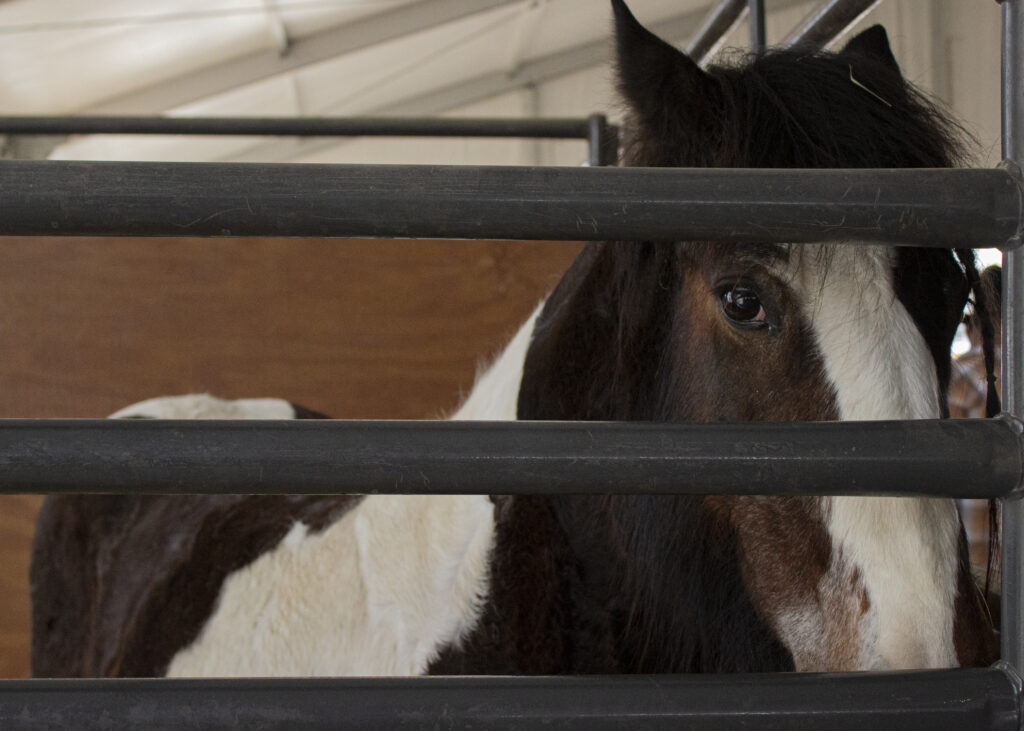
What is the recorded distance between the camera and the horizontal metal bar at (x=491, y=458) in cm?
51

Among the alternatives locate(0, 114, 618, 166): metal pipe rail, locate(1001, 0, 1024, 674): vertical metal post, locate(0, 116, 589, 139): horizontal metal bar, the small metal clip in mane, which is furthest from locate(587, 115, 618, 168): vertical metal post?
locate(1001, 0, 1024, 674): vertical metal post

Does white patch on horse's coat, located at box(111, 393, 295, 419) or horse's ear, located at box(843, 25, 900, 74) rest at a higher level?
horse's ear, located at box(843, 25, 900, 74)

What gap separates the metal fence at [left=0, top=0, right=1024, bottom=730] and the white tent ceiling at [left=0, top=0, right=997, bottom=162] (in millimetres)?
3713

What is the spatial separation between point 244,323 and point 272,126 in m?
0.52

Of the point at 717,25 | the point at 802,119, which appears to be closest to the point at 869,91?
the point at 802,119

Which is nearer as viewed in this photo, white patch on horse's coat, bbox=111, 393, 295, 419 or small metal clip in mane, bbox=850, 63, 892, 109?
small metal clip in mane, bbox=850, 63, 892, 109

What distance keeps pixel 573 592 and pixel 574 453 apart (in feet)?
1.44

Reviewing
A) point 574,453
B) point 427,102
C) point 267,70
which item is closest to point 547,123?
point 574,453

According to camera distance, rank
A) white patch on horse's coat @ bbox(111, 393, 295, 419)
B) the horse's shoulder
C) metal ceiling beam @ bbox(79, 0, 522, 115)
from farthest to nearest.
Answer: metal ceiling beam @ bbox(79, 0, 522, 115), white patch on horse's coat @ bbox(111, 393, 295, 419), the horse's shoulder

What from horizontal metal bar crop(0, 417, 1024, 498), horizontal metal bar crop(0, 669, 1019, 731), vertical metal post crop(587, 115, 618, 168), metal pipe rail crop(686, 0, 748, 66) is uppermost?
metal pipe rail crop(686, 0, 748, 66)

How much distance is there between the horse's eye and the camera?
732 millimetres

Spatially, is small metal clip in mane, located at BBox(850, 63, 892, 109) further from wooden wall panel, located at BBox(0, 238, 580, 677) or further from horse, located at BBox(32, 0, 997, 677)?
wooden wall panel, located at BBox(0, 238, 580, 677)

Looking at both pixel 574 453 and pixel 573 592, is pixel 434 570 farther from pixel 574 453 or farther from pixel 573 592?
pixel 574 453

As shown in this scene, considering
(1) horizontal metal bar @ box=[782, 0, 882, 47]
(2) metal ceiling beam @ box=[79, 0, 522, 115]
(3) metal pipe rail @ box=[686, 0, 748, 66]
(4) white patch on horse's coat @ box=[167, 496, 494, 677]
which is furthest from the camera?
(2) metal ceiling beam @ box=[79, 0, 522, 115]
